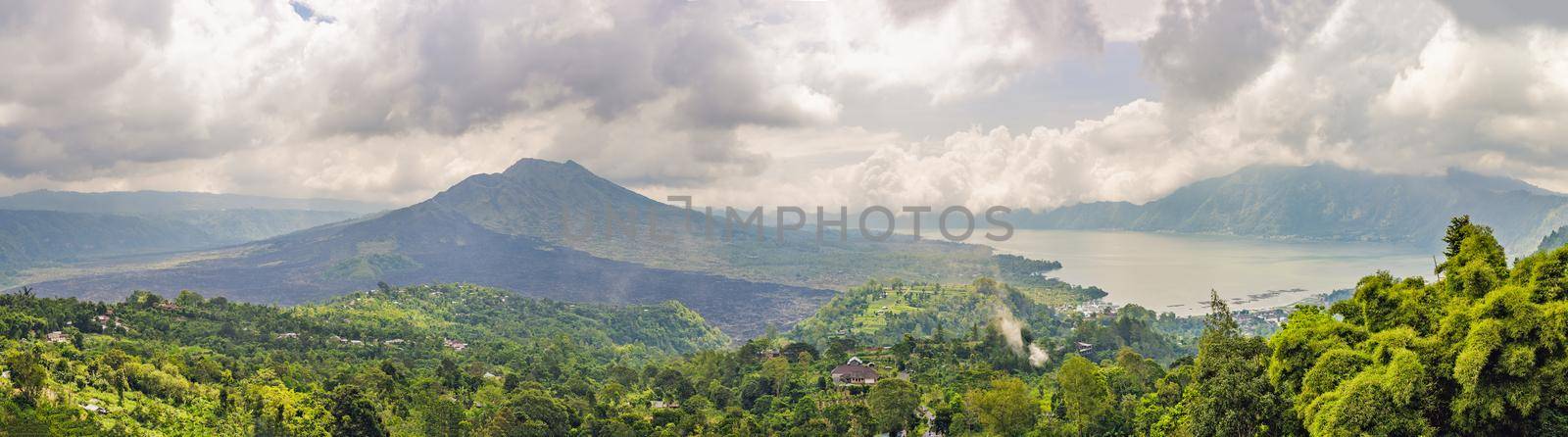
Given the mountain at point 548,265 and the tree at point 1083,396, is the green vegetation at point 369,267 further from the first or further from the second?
the tree at point 1083,396

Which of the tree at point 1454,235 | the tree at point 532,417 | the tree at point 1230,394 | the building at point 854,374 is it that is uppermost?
the tree at point 1454,235

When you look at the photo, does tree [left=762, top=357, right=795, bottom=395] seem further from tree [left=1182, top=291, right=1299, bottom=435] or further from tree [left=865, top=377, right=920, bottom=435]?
tree [left=1182, top=291, right=1299, bottom=435]

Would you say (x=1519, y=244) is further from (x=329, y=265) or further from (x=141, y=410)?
(x=329, y=265)

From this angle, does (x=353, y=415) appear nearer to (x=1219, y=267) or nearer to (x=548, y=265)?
(x=1219, y=267)

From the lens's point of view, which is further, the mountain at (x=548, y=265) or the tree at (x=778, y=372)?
the mountain at (x=548, y=265)

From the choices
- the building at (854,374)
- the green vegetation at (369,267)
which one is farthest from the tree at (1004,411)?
the green vegetation at (369,267)

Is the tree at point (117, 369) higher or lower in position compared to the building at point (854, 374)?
higher

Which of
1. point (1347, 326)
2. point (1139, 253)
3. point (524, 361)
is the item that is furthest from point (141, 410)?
point (1139, 253)
